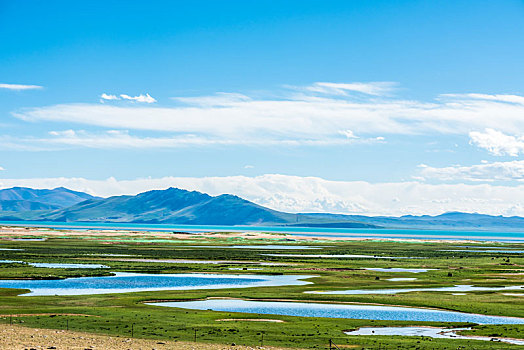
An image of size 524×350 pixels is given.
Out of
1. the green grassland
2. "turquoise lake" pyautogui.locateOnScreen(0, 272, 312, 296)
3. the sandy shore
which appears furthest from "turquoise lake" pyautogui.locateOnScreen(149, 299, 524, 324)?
the sandy shore

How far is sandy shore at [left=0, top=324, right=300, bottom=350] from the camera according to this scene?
39094 millimetres

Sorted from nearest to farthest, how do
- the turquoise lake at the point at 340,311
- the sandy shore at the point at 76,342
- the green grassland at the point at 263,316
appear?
the sandy shore at the point at 76,342 < the green grassland at the point at 263,316 < the turquoise lake at the point at 340,311

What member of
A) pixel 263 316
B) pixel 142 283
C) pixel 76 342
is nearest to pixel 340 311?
pixel 263 316

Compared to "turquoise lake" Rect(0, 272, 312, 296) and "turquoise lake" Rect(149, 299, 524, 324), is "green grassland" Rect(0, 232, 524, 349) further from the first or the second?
"turquoise lake" Rect(0, 272, 312, 296)

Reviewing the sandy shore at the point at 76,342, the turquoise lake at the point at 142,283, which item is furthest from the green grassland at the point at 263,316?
the turquoise lake at the point at 142,283

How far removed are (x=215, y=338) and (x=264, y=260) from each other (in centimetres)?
8375

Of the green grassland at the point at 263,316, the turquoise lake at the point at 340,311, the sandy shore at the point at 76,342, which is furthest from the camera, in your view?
the turquoise lake at the point at 340,311

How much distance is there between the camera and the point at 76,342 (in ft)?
135

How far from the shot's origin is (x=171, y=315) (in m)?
53.9

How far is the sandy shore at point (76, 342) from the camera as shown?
39094 mm

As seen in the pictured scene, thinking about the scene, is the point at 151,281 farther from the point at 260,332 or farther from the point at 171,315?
the point at 260,332

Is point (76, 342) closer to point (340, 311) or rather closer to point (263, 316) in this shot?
point (263, 316)

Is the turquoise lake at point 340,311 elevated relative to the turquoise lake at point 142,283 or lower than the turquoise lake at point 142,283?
lower

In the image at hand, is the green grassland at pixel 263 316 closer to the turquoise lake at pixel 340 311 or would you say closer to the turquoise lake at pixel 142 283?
the turquoise lake at pixel 340 311
